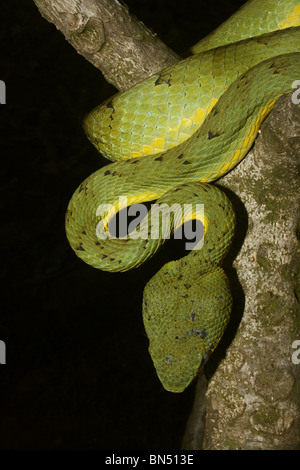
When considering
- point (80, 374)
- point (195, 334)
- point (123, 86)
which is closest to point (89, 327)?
point (80, 374)

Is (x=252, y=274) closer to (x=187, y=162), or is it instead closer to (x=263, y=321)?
(x=263, y=321)

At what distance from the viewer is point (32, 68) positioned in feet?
10.5

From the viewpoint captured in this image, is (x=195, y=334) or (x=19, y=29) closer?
(x=195, y=334)

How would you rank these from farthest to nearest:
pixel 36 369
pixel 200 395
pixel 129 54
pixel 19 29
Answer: pixel 36 369 < pixel 200 395 < pixel 19 29 < pixel 129 54

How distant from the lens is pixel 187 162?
2.00 metres

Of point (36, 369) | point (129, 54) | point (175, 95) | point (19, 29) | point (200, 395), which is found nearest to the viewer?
point (175, 95)

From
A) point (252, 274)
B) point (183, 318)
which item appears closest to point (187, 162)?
point (252, 274)

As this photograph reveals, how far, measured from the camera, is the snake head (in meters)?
1.97

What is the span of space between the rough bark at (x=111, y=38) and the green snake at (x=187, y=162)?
0.18 meters

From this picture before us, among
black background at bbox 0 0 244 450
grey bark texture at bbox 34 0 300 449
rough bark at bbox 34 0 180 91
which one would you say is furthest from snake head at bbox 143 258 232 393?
black background at bbox 0 0 244 450

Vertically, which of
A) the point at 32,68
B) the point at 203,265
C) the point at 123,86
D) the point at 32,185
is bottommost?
the point at 203,265

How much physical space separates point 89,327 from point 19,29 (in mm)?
2735

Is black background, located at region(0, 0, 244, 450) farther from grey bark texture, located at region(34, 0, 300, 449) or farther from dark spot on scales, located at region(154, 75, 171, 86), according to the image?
dark spot on scales, located at region(154, 75, 171, 86)

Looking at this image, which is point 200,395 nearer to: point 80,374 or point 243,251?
point 80,374
